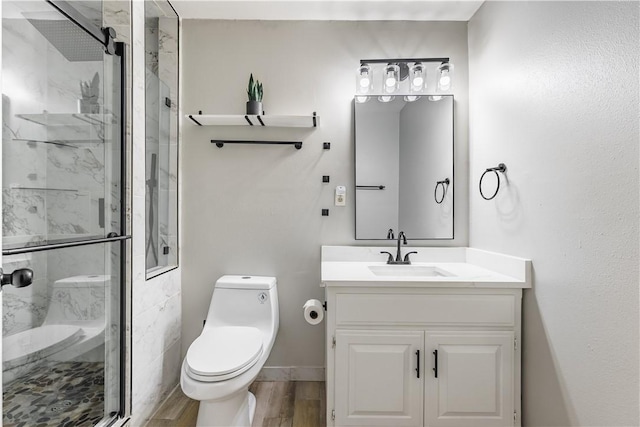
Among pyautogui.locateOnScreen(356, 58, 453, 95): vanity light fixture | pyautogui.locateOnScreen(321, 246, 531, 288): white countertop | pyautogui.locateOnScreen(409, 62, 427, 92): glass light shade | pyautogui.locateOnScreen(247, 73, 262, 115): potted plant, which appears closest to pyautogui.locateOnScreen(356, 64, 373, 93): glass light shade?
pyautogui.locateOnScreen(356, 58, 453, 95): vanity light fixture

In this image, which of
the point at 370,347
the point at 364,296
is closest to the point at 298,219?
the point at 364,296

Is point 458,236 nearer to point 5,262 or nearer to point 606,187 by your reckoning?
point 606,187

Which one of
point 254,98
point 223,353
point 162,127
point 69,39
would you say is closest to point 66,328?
point 223,353

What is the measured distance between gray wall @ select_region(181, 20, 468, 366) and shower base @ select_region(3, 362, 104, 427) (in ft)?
2.79

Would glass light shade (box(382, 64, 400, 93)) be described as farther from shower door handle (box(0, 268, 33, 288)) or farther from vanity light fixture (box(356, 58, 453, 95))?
shower door handle (box(0, 268, 33, 288))

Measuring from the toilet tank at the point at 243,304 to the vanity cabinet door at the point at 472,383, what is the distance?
0.95 metres

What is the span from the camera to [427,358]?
5.27 ft

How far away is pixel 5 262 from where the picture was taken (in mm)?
1047

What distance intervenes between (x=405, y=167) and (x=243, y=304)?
1359 mm

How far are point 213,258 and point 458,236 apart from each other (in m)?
1.66

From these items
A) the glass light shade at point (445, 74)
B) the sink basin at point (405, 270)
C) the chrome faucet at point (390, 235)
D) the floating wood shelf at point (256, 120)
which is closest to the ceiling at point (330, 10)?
the glass light shade at point (445, 74)

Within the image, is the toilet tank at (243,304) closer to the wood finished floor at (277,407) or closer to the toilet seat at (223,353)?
the toilet seat at (223,353)

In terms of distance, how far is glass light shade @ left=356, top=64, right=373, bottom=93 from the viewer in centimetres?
216

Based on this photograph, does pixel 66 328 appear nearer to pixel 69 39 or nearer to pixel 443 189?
pixel 69 39
